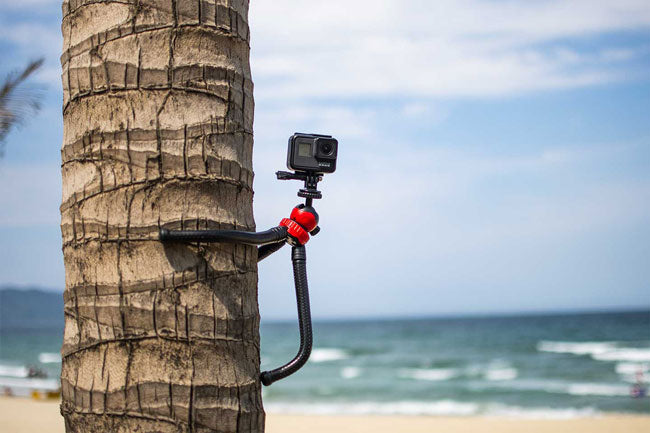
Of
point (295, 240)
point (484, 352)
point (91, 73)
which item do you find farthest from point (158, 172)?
point (484, 352)

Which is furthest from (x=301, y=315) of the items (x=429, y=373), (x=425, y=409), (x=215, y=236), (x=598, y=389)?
(x=429, y=373)

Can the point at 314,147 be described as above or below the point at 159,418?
above

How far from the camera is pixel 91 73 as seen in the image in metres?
1.37

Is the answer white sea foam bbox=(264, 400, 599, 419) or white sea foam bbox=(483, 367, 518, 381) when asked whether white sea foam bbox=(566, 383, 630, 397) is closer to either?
white sea foam bbox=(264, 400, 599, 419)

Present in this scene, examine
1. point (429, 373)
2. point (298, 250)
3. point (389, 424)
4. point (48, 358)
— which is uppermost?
point (298, 250)

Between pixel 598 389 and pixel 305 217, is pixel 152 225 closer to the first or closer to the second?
pixel 305 217

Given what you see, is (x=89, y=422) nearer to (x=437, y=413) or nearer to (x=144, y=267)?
(x=144, y=267)

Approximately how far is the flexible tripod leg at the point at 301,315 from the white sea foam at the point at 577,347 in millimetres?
31753

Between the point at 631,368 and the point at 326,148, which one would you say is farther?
the point at 631,368

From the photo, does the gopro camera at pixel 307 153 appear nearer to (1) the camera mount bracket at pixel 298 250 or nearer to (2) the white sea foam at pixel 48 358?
(1) the camera mount bracket at pixel 298 250

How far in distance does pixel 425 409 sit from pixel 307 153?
17.1m

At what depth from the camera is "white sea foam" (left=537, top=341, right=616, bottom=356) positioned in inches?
1246

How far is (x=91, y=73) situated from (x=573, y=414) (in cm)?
1633

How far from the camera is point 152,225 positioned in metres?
1.32
